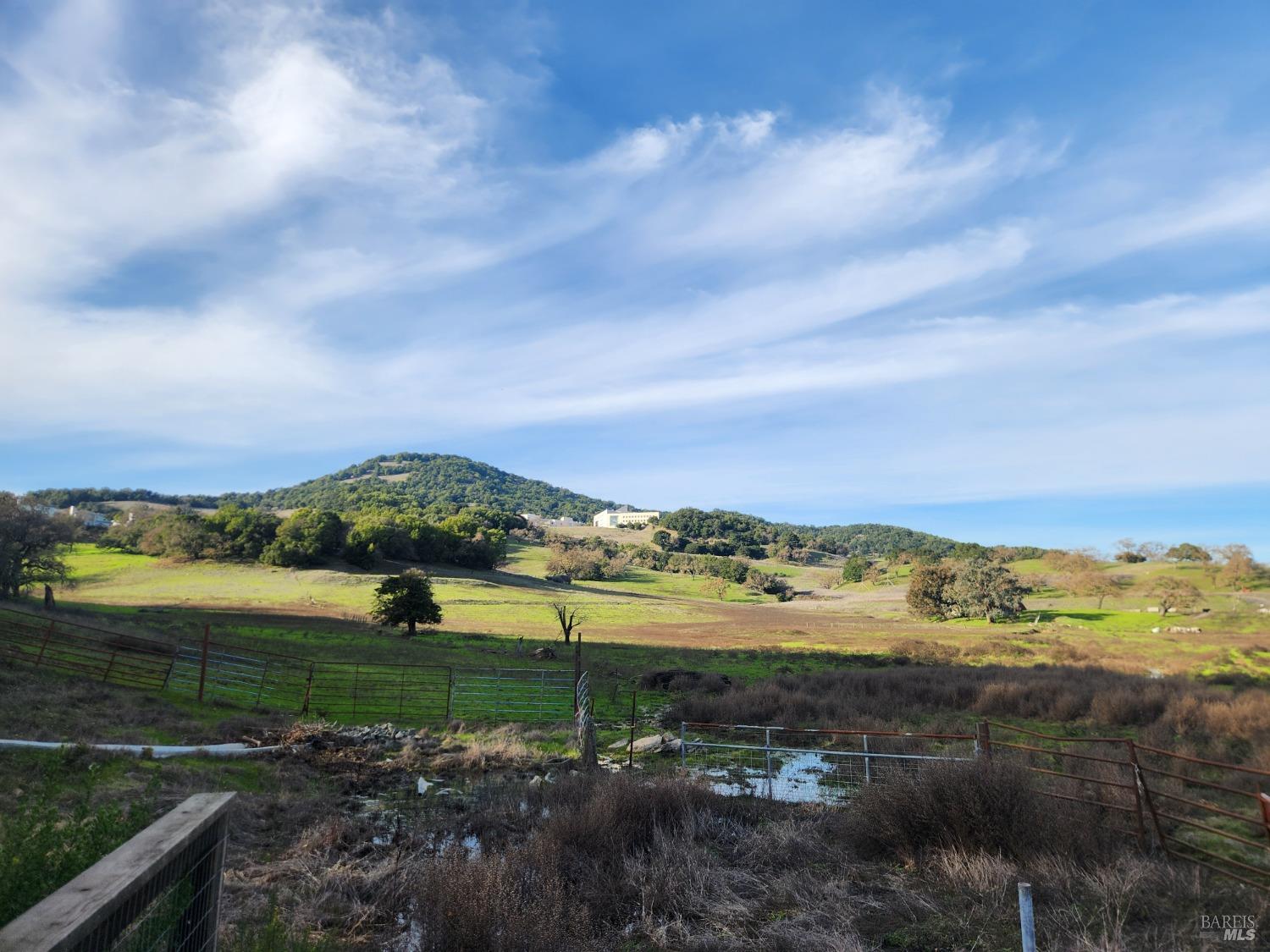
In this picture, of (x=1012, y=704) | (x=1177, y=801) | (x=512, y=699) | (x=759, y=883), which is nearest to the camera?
(x=759, y=883)

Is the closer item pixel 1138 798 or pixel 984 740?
pixel 1138 798

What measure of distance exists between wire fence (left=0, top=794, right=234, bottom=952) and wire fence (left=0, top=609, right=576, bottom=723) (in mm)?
16002

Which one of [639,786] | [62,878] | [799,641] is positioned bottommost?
[799,641]

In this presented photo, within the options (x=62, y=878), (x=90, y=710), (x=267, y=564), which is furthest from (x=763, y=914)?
(x=267, y=564)

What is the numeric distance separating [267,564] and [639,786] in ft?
263

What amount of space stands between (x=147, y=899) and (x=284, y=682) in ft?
78.6

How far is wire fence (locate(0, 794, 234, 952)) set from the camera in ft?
6.23

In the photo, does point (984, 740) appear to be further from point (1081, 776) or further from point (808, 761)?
point (808, 761)

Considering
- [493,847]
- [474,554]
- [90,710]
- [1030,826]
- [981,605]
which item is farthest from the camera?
[474,554]

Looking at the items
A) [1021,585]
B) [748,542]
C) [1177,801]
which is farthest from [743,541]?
[1177,801]

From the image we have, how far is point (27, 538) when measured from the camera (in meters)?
36.6

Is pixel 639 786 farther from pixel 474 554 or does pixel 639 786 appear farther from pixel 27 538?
pixel 474 554

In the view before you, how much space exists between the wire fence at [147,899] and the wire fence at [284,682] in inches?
630

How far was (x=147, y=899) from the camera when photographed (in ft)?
7.99
